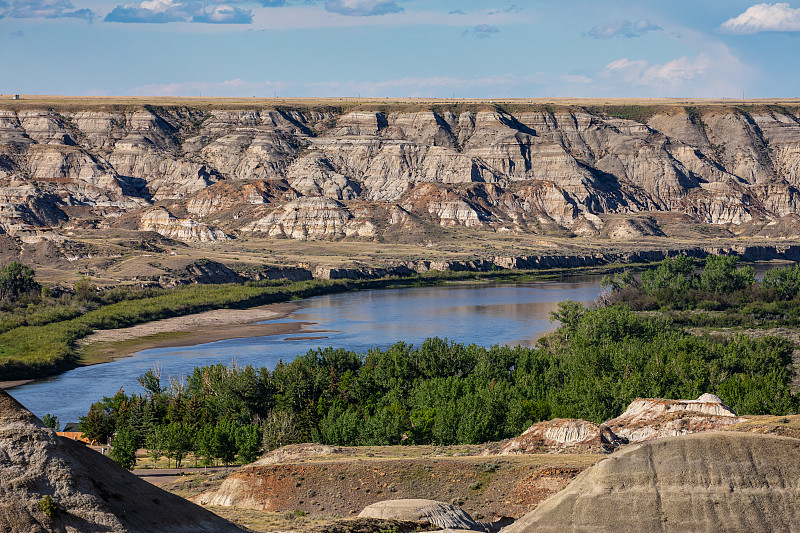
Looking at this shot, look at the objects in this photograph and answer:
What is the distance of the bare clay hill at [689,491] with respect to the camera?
17.6m

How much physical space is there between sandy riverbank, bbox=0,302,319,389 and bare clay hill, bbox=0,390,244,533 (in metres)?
61.7

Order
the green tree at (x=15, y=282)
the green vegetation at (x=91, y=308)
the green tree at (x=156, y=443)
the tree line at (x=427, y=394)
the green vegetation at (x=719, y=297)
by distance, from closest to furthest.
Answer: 1. the tree line at (x=427, y=394)
2. the green tree at (x=156, y=443)
3. the green vegetation at (x=91, y=308)
4. the green vegetation at (x=719, y=297)
5. the green tree at (x=15, y=282)

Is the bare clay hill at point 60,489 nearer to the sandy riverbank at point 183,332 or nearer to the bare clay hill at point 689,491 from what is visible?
the bare clay hill at point 689,491

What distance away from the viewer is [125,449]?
4297 centimetres

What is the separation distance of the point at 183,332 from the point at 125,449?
2092 inches

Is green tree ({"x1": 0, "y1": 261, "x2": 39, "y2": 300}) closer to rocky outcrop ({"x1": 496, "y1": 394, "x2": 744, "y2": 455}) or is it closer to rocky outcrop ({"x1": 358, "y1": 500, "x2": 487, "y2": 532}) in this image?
rocky outcrop ({"x1": 496, "y1": 394, "x2": 744, "y2": 455})

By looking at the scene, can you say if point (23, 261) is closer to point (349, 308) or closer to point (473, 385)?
point (349, 308)

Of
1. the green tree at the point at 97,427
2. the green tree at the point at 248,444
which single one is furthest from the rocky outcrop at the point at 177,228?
the green tree at the point at 248,444

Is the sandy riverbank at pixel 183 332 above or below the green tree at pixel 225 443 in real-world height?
below

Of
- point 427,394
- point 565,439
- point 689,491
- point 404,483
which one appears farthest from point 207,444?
point 689,491

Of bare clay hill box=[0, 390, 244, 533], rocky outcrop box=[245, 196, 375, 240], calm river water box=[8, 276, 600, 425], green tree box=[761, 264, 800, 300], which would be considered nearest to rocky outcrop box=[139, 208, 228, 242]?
rocky outcrop box=[245, 196, 375, 240]

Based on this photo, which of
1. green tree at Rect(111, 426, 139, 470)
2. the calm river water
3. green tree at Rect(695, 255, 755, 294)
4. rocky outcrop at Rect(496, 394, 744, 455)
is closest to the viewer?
rocky outcrop at Rect(496, 394, 744, 455)

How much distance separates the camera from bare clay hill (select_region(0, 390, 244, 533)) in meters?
17.3

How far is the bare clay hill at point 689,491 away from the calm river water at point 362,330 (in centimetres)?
4321
